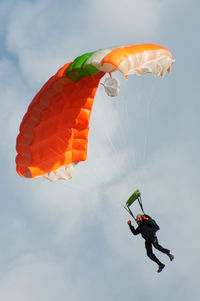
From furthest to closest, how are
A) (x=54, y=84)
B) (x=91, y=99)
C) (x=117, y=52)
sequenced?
(x=91, y=99) → (x=54, y=84) → (x=117, y=52)

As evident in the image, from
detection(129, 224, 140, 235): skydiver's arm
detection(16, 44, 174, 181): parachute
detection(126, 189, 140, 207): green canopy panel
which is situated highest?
detection(16, 44, 174, 181): parachute

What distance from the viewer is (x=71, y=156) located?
788 inches

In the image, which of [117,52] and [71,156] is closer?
[117,52]

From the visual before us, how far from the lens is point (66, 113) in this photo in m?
19.4

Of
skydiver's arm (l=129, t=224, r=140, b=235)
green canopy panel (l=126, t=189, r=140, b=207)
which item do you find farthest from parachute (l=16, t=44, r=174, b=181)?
skydiver's arm (l=129, t=224, r=140, b=235)

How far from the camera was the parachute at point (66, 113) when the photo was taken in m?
17.0

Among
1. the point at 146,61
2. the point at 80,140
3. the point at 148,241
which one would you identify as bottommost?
the point at 148,241

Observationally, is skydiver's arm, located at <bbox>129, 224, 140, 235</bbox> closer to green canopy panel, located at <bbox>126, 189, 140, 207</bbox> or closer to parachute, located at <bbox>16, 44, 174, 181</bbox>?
green canopy panel, located at <bbox>126, 189, 140, 207</bbox>

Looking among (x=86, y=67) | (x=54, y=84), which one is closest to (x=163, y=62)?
(x=86, y=67)

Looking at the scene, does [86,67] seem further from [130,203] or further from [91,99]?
[130,203]

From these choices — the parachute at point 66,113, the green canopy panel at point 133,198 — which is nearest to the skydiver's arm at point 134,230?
the green canopy panel at point 133,198

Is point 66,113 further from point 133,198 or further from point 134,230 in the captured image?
Answer: point 134,230

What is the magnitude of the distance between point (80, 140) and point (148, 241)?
4061 millimetres

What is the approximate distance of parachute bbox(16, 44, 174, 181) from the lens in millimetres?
17031
